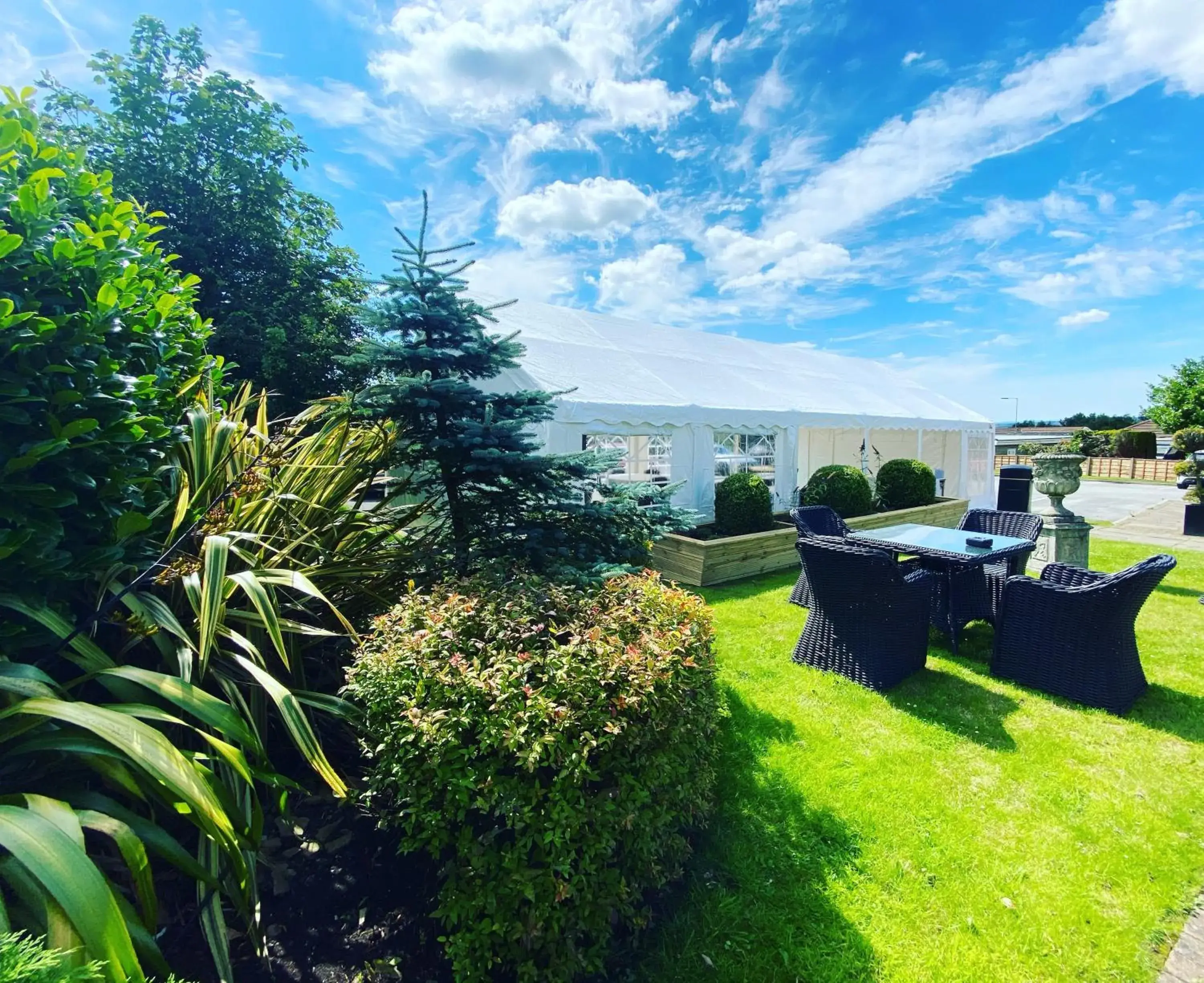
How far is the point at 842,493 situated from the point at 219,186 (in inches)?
479

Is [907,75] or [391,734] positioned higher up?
[907,75]

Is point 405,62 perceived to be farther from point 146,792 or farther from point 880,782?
point 880,782

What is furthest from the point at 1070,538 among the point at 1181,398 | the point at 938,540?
the point at 1181,398

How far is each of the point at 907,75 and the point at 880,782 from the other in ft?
26.8

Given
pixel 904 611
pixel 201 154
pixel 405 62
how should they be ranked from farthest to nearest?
1. pixel 201 154
2. pixel 405 62
3. pixel 904 611

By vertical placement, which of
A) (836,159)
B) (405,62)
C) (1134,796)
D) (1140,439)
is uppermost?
(836,159)

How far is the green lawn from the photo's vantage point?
1751 millimetres

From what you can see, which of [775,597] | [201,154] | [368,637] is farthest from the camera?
[201,154]

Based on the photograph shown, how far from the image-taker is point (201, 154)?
891 centimetres

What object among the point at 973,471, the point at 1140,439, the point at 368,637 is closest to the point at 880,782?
the point at 368,637

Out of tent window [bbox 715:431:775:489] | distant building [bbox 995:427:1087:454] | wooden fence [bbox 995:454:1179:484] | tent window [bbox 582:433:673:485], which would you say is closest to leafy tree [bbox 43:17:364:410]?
tent window [bbox 582:433:673:485]

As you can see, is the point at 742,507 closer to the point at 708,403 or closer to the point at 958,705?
the point at 708,403

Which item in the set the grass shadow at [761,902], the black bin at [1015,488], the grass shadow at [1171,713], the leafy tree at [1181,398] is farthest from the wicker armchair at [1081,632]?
the leafy tree at [1181,398]

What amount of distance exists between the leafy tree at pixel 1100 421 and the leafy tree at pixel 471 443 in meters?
59.3
